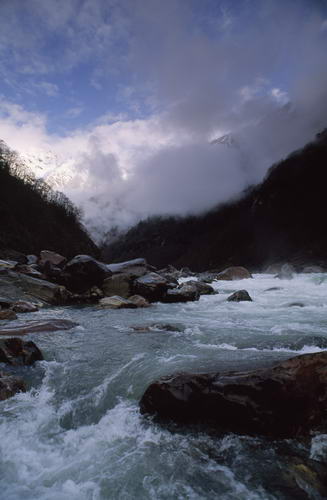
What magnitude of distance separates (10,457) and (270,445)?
367 centimetres

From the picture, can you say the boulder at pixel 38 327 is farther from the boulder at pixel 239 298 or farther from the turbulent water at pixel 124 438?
the boulder at pixel 239 298

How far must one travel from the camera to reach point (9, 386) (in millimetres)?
5738

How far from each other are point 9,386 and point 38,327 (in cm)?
469

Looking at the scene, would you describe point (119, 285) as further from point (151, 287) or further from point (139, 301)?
point (139, 301)

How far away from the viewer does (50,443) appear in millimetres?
4535

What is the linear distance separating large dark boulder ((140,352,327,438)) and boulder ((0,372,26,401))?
8.98ft

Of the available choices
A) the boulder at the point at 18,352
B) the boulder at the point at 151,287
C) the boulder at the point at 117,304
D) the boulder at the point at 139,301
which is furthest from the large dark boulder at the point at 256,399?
the boulder at the point at 151,287

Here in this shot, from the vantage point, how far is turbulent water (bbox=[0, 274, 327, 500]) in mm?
3660

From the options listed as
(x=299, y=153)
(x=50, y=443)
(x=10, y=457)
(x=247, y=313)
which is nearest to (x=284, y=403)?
(x=50, y=443)

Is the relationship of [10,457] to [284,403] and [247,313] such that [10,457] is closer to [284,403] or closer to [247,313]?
[284,403]

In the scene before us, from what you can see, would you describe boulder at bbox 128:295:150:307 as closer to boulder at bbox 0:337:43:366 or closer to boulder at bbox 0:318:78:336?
boulder at bbox 0:318:78:336

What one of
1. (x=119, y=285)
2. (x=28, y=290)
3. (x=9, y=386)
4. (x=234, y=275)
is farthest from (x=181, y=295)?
(x=234, y=275)

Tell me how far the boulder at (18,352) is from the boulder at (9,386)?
31.2 inches

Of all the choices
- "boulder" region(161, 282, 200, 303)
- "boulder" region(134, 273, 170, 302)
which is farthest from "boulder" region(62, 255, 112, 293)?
"boulder" region(161, 282, 200, 303)
